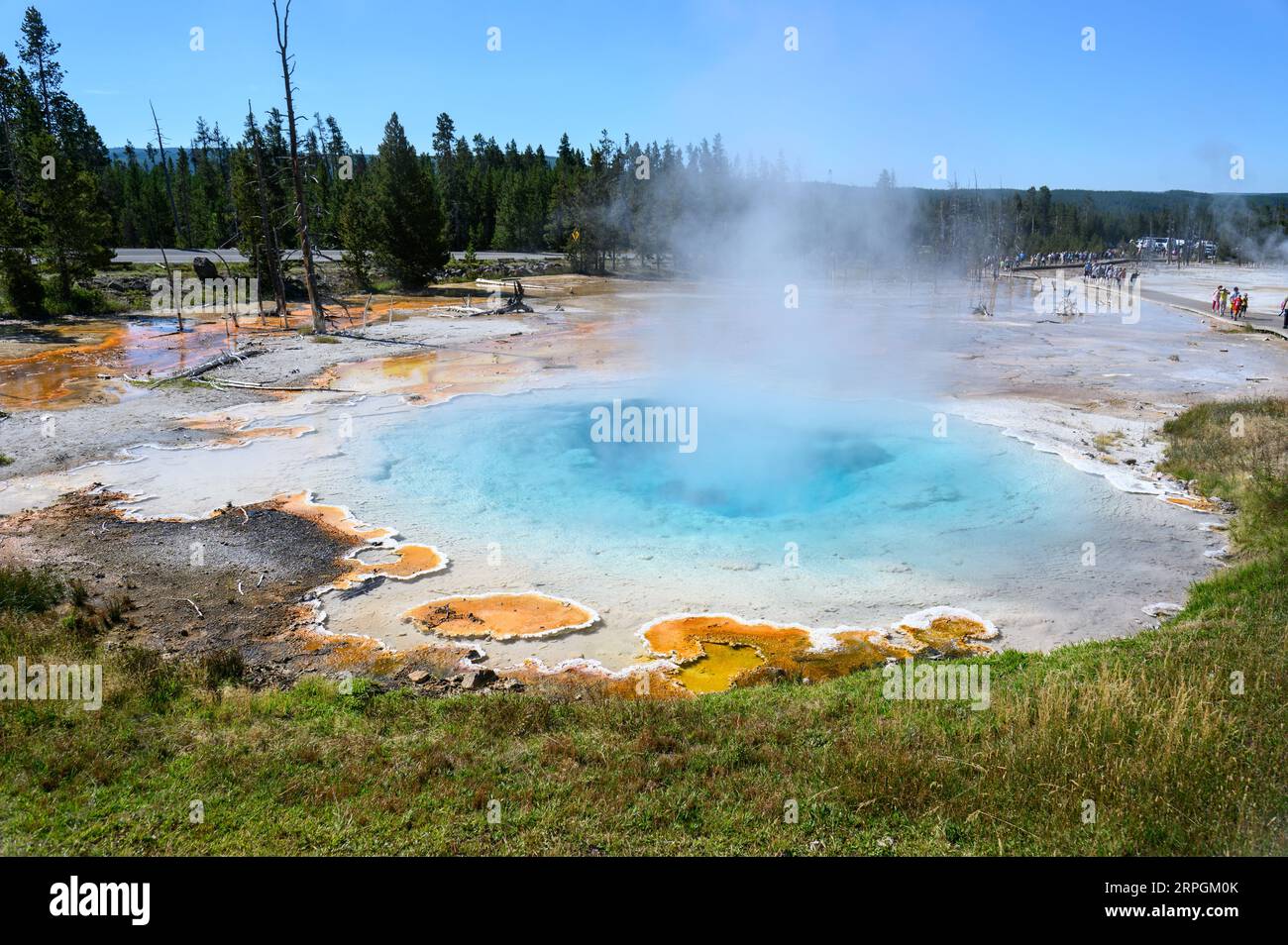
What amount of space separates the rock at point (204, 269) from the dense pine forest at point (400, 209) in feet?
4.38

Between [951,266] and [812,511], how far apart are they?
47.7 m

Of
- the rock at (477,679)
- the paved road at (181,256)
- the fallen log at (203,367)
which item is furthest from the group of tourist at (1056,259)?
the rock at (477,679)

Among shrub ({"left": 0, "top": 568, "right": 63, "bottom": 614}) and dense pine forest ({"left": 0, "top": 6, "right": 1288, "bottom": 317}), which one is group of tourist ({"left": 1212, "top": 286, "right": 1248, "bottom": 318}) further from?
shrub ({"left": 0, "top": 568, "right": 63, "bottom": 614})

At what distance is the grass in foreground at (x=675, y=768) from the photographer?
3781mm

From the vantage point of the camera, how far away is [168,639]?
652 cm

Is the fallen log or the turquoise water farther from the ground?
the fallen log

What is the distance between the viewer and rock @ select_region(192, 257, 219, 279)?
2936 cm
